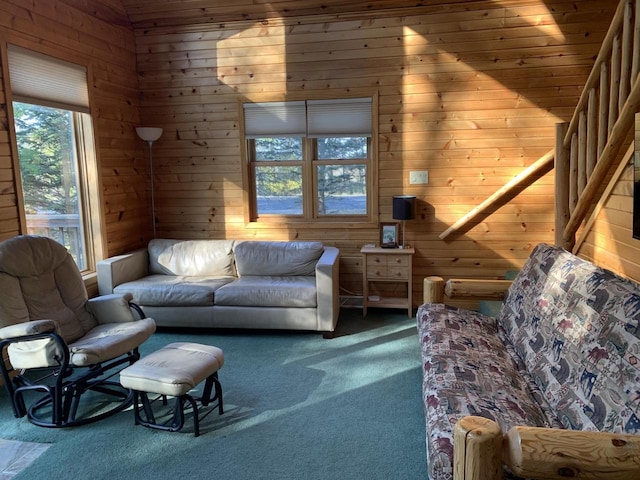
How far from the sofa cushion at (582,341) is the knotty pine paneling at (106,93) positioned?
3.60 meters

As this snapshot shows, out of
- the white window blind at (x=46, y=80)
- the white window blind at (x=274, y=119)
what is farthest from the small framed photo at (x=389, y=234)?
the white window blind at (x=46, y=80)

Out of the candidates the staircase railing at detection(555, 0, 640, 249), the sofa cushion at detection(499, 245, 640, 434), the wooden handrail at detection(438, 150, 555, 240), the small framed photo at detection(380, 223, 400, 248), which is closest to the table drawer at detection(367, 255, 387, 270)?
the small framed photo at detection(380, 223, 400, 248)

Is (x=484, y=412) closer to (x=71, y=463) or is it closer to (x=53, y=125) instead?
(x=71, y=463)

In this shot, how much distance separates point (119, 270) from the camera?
4547 millimetres

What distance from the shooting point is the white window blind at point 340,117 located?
4879mm

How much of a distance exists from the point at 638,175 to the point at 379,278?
102 inches

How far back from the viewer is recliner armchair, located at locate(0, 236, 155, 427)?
2.83m

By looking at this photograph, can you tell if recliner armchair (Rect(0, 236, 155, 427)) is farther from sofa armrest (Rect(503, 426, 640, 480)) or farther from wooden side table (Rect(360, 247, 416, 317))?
sofa armrest (Rect(503, 426, 640, 480))

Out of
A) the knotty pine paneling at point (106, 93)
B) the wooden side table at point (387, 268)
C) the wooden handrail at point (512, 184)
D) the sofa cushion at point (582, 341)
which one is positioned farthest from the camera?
the wooden side table at point (387, 268)

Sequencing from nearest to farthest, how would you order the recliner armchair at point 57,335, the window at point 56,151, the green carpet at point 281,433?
the green carpet at point 281,433, the recliner armchair at point 57,335, the window at point 56,151

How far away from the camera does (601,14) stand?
4.34 metres

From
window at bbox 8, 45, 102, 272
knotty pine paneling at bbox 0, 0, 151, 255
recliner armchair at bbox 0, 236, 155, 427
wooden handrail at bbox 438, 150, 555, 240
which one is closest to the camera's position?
recliner armchair at bbox 0, 236, 155, 427

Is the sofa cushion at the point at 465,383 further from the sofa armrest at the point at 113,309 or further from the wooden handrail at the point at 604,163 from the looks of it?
the sofa armrest at the point at 113,309

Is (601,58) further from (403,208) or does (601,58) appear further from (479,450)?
(479,450)
